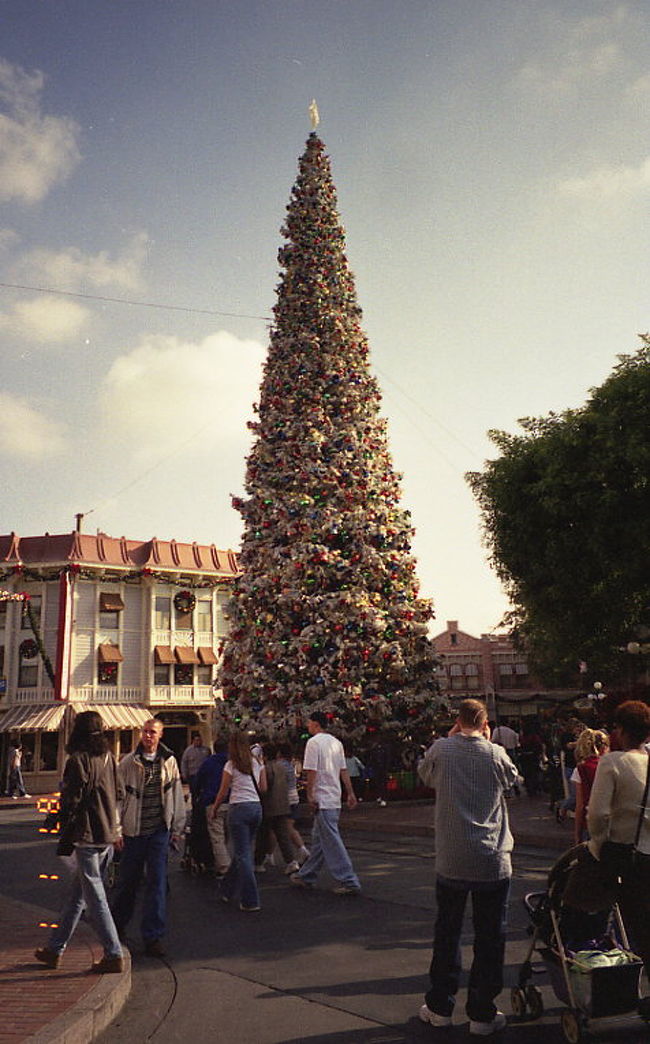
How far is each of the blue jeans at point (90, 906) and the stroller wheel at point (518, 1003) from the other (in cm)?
255

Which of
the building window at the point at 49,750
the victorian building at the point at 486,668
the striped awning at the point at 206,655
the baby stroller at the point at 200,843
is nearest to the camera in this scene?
the baby stroller at the point at 200,843

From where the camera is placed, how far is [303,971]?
5.38 meters

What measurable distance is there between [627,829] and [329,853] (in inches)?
189

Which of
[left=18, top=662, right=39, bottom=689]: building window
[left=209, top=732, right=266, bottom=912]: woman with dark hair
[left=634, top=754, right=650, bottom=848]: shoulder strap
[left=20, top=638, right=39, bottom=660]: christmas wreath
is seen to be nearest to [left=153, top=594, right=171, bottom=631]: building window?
[left=20, top=638, right=39, bottom=660]: christmas wreath

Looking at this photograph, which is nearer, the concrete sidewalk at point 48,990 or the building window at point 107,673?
the concrete sidewalk at point 48,990

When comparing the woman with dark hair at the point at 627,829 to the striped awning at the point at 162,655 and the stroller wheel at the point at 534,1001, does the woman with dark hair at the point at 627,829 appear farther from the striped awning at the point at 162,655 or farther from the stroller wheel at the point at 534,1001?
the striped awning at the point at 162,655

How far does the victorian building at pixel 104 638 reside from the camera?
118 feet

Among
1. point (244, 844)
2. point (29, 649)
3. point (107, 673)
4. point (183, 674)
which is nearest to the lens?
point (244, 844)

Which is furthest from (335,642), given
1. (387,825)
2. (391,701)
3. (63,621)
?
(63,621)

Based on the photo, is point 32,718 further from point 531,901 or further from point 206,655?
point 531,901

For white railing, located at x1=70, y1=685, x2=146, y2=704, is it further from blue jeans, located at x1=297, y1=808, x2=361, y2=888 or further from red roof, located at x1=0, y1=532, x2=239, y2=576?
blue jeans, located at x1=297, y1=808, x2=361, y2=888

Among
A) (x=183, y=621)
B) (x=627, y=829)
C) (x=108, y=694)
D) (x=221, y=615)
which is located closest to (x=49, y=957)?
(x=627, y=829)

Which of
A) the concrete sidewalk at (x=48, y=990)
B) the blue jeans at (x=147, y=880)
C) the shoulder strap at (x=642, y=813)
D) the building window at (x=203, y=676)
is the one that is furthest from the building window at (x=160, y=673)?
the shoulder strap at (x=642, y=813)

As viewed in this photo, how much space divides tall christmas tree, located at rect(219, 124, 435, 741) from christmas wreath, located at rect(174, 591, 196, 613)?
21.1 metres
